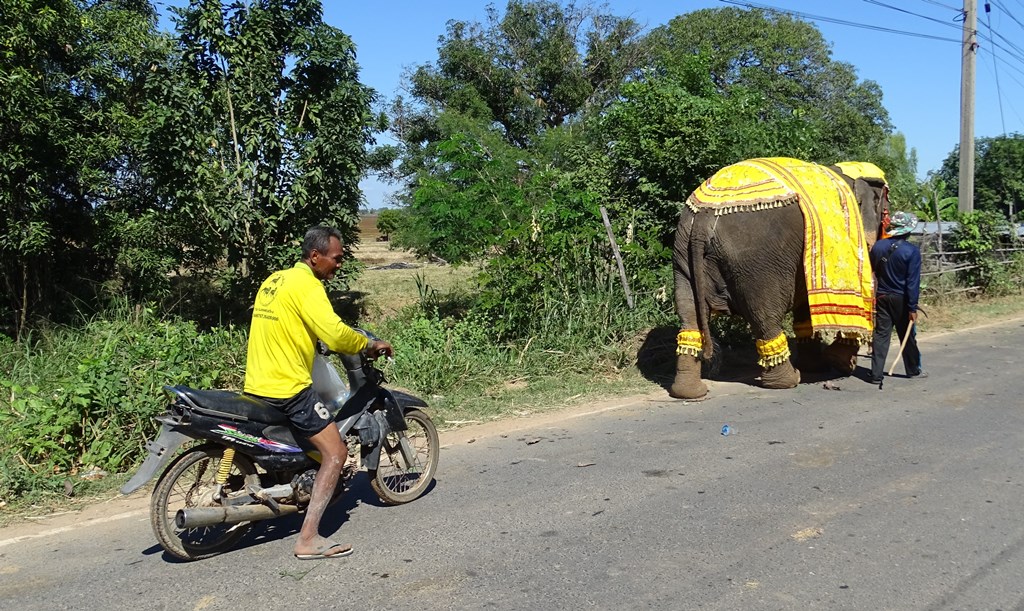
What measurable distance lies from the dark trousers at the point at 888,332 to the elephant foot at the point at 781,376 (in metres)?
0.87

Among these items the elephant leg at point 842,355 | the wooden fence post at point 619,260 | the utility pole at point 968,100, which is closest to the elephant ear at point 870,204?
the elephant leg at point 842,355

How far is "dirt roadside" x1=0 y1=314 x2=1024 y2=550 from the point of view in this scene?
448cm

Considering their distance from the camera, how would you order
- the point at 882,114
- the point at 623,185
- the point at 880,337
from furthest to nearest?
1. the point at 882,114
2. the point at 623,185
3. the point at 880,337

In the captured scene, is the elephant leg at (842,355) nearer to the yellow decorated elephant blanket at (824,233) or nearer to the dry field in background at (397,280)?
the yellow decorated elephant blanket at (824,233)

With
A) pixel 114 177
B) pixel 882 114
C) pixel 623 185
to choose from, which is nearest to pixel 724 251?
pixel 623 185

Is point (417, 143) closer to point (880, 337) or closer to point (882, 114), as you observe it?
point (882, 114)

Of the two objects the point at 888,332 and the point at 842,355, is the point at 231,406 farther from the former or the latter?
the point at 888,332

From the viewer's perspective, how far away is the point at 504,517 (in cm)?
450

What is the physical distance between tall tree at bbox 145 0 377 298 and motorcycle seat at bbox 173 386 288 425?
5624mm

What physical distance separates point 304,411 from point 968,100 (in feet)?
53.9

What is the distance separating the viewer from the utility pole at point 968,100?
1591 cm

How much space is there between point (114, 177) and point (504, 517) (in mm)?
7413

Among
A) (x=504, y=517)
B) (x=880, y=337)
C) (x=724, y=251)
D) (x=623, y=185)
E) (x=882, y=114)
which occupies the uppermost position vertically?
(x=882, y=114)

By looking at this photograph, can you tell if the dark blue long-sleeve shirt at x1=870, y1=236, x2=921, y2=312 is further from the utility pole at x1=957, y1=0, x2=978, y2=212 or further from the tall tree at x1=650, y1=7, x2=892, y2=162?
the tall tree at x1=650, y1=7, x2=892, y2=162
